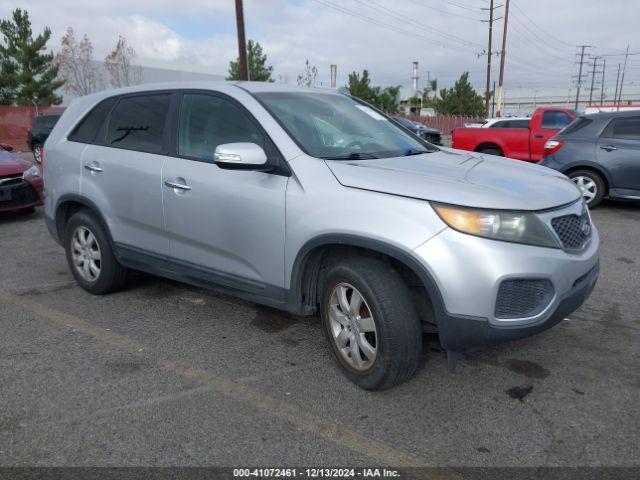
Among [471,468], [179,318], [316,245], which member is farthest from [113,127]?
[471,468]

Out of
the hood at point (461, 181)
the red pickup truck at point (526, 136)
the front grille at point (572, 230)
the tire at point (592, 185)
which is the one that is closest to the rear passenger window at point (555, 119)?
the red pickup truck at point (526, 136)

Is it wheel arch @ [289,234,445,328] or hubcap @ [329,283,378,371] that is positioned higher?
wheel arch @ [289,234,445,328]

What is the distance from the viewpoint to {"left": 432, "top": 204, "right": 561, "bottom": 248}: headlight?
2.64m

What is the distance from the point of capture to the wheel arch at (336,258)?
106 inches

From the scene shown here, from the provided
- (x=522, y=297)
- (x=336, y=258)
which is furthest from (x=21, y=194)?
(x=522, y=297)

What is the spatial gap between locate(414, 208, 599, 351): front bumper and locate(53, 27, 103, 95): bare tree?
46389 millimetres

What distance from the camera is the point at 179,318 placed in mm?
4223

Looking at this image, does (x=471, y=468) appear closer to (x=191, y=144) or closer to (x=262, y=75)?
(x=191, y=144)

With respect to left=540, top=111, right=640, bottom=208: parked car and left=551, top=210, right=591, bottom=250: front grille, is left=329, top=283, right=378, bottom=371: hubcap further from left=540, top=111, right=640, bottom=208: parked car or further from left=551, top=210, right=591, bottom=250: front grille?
left=540, top=111, right=640, bottom=208: parked car

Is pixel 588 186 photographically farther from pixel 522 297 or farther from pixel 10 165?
pixel 10 165

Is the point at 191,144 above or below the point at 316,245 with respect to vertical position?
above

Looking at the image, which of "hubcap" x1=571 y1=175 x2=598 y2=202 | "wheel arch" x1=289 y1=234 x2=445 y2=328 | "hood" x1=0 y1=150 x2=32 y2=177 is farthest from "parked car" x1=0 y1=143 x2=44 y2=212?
"hubcap" x1=571 y1=175 x2=598 y2=202

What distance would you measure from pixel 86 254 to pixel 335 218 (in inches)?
109

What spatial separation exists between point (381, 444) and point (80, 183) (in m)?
3.32
